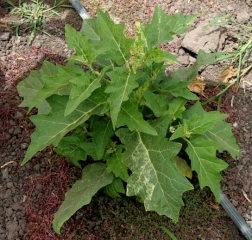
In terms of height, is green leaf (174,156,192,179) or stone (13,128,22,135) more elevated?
green leaf (174,156,192,179)

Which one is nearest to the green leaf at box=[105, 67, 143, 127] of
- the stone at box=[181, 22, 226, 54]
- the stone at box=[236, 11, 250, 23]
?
the stone at box=[181, 22, 226, 54]

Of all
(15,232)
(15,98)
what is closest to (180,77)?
(15,98)

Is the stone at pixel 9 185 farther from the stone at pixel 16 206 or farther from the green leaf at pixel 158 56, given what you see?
the green leaf at pixel 158 56

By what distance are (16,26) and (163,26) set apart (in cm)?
168

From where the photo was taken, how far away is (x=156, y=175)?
8.40 feet

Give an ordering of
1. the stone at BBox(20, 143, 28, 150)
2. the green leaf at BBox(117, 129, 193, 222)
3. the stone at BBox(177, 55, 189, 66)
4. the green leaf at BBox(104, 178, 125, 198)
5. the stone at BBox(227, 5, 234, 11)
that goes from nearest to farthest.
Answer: the green leaf at BBox(117, 129, 193, 222)
the green leaf at BBox(104, 178, 125, 198)
the stone at BBox(20, 143, 28, 150)
the stone at BBox(177, 55, 189, 66)
the stone at BBox(227, 5, 234, 11)

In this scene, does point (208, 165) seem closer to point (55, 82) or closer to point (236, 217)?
point (236, 217)

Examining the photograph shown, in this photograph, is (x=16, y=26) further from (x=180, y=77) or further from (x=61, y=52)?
(x=180, y=77)

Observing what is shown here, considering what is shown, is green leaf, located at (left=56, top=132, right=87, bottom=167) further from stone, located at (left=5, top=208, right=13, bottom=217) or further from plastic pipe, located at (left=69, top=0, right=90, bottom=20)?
plastic pipe, located at (left=69, top=0, right=90, bottom=20)

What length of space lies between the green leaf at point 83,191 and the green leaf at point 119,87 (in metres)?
0.71

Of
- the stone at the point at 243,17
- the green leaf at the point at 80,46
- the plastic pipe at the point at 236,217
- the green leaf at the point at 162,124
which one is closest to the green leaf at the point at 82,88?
the green leaf at the point at 80,46

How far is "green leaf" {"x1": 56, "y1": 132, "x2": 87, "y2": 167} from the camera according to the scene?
286cm

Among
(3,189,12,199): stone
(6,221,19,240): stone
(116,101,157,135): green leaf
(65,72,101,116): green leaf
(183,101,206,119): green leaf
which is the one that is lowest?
(6,221,19,240): stone

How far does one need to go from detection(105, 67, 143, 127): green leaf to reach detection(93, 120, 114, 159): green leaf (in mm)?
432
